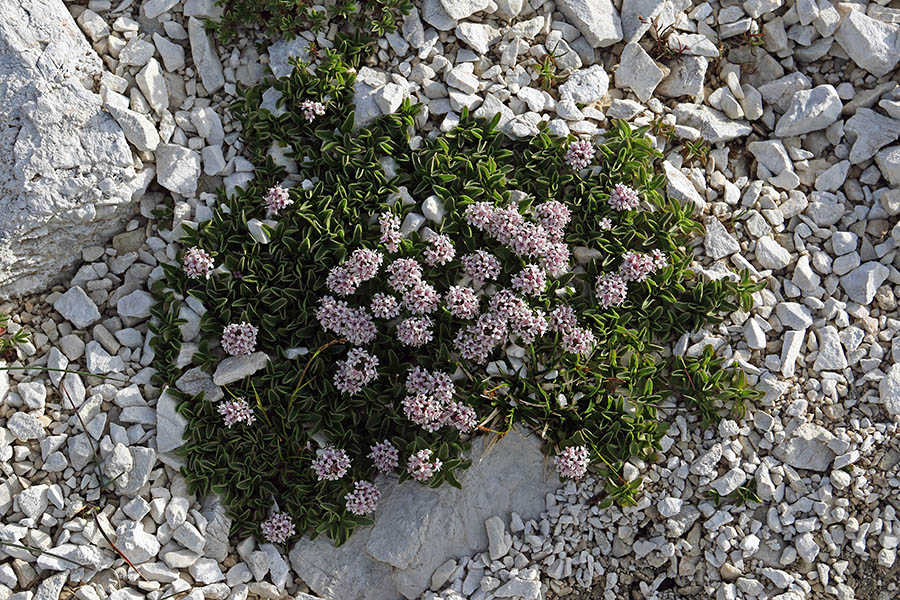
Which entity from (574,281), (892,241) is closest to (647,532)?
(574,281)

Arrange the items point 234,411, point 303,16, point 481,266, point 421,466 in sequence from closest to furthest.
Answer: point 421,466
point 234,411
point 481,266
point 303,16

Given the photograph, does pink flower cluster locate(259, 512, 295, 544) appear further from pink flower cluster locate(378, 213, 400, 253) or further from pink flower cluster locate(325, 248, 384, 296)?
pink flower cluster locate(378, 213, 400, 253)

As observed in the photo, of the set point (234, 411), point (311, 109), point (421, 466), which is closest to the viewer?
point (421, 466)

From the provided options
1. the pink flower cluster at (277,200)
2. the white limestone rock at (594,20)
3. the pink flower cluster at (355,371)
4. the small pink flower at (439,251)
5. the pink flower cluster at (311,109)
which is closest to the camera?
the pink flower cluster at (355,371)

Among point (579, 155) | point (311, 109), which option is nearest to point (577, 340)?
point (579, 155)

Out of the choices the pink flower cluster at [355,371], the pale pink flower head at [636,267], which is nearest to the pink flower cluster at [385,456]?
the pink flower cluster at [355,371]

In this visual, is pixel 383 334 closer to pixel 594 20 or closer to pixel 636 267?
pixel 636 267

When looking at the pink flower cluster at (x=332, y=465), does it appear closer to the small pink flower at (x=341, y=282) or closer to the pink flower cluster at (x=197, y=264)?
the small pink flower at (x=341, y=282)
